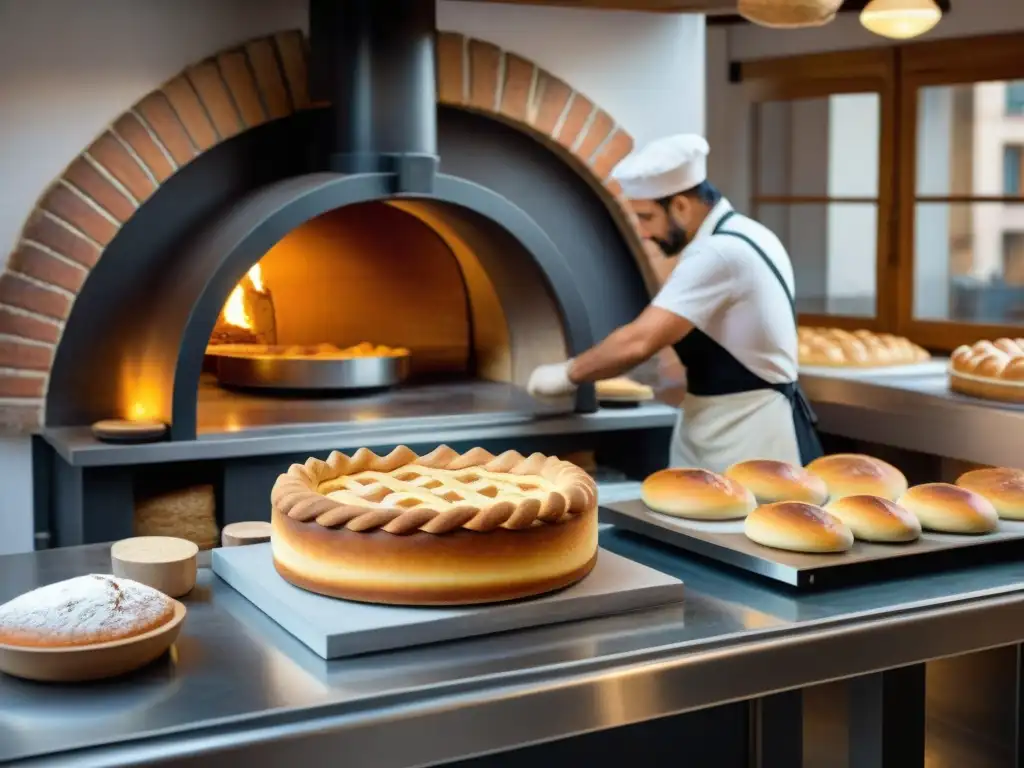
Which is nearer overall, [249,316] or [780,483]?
[780,483]

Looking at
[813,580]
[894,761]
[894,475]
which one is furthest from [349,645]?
[894,475]

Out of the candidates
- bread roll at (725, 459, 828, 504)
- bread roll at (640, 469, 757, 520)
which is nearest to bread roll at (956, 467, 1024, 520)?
bread roll at (725, 459, 828, 504)

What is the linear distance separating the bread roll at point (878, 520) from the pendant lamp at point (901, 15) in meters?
1.27

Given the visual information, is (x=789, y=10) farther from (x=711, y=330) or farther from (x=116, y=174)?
(x=116, y=174)

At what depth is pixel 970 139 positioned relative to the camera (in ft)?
22.2

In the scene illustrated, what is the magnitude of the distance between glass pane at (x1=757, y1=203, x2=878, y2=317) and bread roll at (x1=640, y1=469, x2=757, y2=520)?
4.56 meters

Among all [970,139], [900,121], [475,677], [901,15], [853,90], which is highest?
[970,139]

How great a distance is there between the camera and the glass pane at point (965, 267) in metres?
6.04

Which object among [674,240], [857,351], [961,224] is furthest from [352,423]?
[961,224]

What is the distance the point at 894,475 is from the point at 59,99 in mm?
2080

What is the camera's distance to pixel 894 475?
6.40 feet

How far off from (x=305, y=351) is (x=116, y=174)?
0.72 meters

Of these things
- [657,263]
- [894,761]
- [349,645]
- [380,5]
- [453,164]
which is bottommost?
[894,761]

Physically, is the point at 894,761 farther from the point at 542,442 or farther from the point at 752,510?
the point at 542,442
